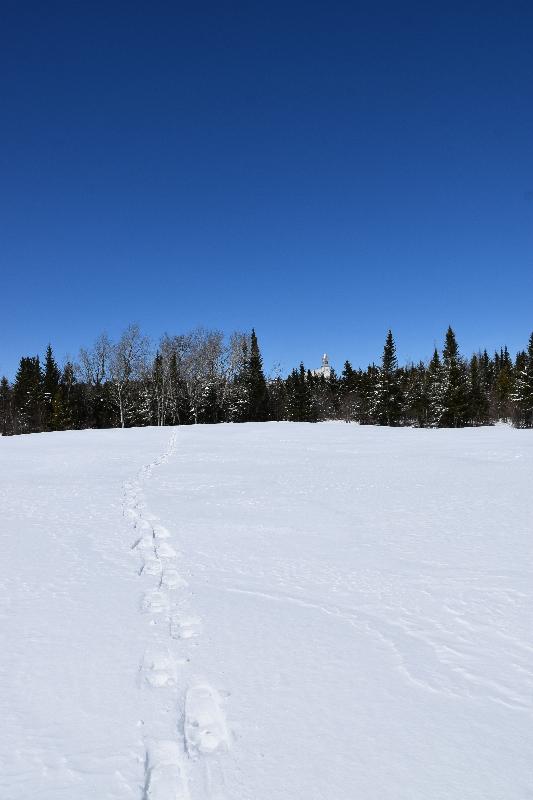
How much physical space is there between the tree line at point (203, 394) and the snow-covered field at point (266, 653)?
4608 cm

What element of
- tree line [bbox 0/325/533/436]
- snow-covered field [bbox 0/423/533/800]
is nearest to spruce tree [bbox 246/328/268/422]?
tree line [bbox 0/325/533/436]

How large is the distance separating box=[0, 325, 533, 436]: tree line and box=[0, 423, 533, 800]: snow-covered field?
46075mm

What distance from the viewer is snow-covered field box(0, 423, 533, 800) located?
2455 mm

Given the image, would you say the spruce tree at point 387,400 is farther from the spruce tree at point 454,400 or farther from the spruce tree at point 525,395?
the spruce tree at point 525,395

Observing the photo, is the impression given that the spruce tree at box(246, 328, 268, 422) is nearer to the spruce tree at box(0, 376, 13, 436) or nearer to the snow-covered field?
the spruce tree at box(0, 376, 13, 436)

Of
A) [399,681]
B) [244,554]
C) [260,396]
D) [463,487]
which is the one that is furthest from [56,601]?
[260,396]

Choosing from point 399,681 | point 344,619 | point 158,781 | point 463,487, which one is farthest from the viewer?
point 463,487

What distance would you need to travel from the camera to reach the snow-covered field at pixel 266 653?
8.05 feet

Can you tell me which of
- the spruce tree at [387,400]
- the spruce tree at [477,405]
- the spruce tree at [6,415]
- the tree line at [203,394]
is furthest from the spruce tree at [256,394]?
the spruce tree at [6,415]

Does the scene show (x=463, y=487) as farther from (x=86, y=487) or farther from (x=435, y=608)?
(x=86, y=487)

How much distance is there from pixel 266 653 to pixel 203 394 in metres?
53.5

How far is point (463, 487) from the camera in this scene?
12609mm

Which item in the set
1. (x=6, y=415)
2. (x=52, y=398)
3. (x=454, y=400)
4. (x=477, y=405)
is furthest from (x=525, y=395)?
(x=6, y=415)

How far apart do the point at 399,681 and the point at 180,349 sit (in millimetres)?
60781
